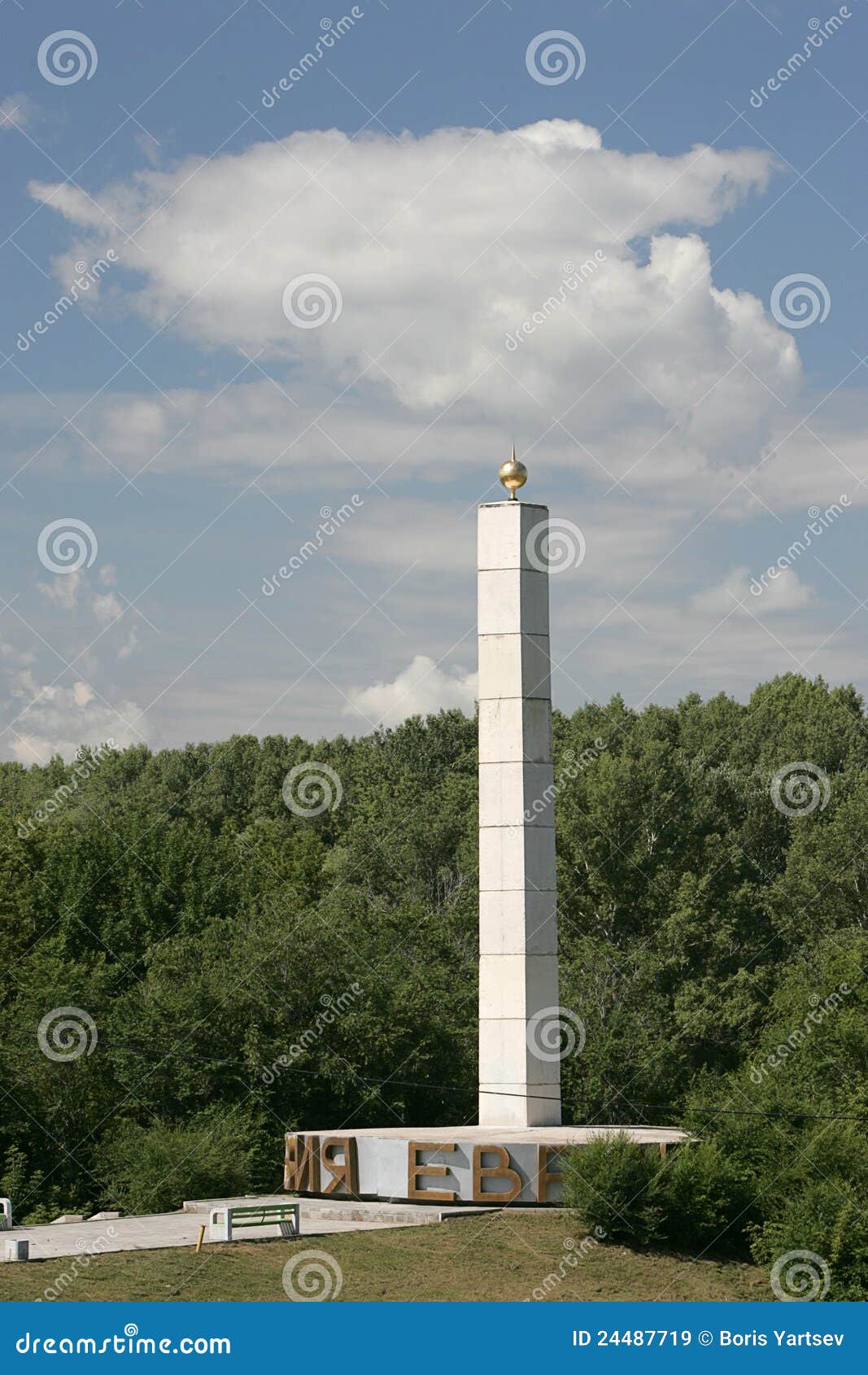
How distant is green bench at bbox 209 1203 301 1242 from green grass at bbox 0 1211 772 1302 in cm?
40

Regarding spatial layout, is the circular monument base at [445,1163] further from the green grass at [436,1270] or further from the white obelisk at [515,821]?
the white obelisk at [515,821]

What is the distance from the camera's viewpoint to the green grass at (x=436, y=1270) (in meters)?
18.8

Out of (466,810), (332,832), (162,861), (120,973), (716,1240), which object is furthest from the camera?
(332,832)

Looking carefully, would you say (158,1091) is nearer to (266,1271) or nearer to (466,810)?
(266,1271)

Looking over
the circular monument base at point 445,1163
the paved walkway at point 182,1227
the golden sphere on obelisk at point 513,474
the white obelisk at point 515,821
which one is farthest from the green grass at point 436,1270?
the golden sphere on obelisk at point 513,474

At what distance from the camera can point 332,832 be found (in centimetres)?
7206

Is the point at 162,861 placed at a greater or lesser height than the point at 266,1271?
greater

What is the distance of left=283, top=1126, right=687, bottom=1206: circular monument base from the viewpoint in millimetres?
24234

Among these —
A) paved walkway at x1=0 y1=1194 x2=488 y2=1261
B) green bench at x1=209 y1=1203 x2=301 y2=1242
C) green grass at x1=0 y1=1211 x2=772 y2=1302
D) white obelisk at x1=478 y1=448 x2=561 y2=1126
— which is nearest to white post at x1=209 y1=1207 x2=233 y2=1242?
green bench at x1=209 y1=1203 x2=301 y2=1242

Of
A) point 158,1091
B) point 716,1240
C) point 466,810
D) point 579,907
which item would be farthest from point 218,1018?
point 466,810

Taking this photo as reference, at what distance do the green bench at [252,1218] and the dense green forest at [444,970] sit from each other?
17.7 ft

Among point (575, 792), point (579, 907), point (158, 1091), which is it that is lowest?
point (158, 1091)

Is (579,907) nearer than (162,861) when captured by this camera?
No

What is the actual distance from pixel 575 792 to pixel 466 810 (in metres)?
9.45
